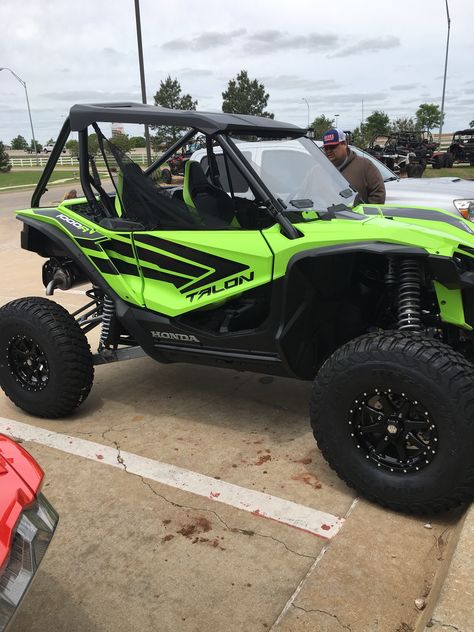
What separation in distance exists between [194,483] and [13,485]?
58.6 inches

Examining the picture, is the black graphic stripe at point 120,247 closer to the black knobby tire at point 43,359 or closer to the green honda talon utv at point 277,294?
the green honda talon utv at point 277,294

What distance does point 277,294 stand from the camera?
3053mm

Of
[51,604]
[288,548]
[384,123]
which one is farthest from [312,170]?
[384,123]

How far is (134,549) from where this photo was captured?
8.60 feet

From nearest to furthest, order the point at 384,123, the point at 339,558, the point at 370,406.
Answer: the point at 339,558
the point at 370,406
the point at 384,123

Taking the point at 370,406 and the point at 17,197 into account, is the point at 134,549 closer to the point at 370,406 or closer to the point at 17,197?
the point at 370,406

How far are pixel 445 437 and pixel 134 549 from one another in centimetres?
150

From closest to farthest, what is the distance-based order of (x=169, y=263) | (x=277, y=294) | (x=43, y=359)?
(x=277, y=294) < (x=169, y=263) < (x=43, y=359)

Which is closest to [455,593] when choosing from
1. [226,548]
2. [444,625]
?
[444,625]

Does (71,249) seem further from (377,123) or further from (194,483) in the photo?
(377,123)

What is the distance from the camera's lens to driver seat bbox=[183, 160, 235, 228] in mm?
3410

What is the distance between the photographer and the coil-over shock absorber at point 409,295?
280cm

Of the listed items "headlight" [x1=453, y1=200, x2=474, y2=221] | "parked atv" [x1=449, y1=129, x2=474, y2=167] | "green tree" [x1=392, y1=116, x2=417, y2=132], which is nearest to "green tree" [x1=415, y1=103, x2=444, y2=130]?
"green tree" [x1=392, y1=116, x2=417, y2=132]

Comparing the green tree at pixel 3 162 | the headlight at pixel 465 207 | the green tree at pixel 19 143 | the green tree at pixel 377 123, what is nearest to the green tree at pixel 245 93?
the green tree at pixel 377 123
